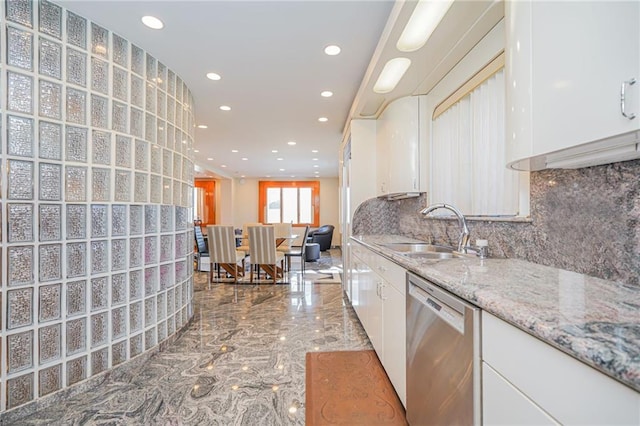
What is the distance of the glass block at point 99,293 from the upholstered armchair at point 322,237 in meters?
6.30

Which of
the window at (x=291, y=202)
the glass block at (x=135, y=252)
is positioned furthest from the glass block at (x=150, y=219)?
the window at (x=291, y=202)

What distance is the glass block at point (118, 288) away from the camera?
2125 mm

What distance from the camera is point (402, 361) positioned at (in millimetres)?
1638

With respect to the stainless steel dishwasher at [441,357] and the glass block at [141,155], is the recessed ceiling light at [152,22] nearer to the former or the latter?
the glass block at [141,155]

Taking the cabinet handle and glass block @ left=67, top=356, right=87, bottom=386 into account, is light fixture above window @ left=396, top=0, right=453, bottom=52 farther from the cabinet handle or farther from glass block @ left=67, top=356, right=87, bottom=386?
glass block @ left=67, top=356, right=87, bottom=386

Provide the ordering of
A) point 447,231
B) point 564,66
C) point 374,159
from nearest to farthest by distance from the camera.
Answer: point 564,66
point 447,231
point 374,159

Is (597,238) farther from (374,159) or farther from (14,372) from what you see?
(14,372)

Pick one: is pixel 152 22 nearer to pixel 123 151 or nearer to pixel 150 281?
pixel 123 151

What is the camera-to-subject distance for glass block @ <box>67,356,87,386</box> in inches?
74.0

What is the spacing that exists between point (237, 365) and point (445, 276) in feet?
6.01

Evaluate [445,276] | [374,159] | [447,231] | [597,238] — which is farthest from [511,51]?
[374,159]

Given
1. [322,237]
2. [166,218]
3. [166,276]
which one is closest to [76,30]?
[166,218]

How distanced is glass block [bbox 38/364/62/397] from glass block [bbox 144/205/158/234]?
1025 millimetres

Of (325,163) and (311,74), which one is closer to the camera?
(311,74)
